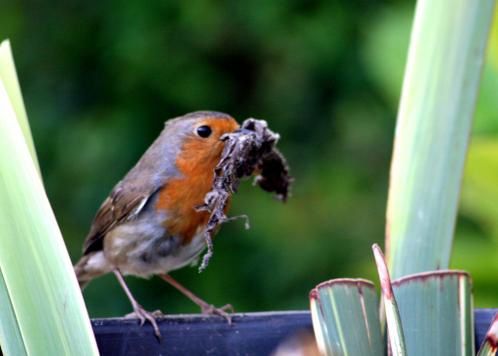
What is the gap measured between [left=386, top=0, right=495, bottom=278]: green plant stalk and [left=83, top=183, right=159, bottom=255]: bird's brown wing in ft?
3.23

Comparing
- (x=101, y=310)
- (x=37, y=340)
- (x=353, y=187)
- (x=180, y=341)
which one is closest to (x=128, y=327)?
(x=180, y=341)

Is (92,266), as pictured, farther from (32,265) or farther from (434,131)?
(32,265)

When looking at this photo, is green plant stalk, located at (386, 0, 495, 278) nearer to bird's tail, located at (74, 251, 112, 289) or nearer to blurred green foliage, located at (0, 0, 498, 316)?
bird's tail, located at (74, 251, 112, 289)

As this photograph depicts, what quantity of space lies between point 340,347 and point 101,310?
9.56 ft

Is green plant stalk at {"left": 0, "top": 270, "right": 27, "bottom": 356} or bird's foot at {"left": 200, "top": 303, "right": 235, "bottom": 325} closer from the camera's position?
green plant stalk at {"left": 0, "top": 270, "right": 27, "bottom": 356}

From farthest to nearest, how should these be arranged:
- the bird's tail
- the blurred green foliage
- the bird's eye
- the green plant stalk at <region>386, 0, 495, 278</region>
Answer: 1. the blurred green foliage
2. the bird's tail
3. the bird's eye
4. the green plant stalk at <region>386, 0, 495, 278</region>

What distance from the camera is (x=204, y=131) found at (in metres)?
2.19

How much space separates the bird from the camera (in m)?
2.25

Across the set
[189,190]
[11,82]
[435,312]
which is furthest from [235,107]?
[435,312]

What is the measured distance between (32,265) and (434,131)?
2.10ft

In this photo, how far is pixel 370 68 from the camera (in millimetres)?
4062

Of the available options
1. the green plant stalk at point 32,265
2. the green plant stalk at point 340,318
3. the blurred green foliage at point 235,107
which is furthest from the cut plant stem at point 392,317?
the blurred green foliage at point 235,107

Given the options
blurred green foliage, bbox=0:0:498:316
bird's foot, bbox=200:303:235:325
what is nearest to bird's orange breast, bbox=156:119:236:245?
bird's foot, bbox=200:303:235:325

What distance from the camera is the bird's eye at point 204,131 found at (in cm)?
218
